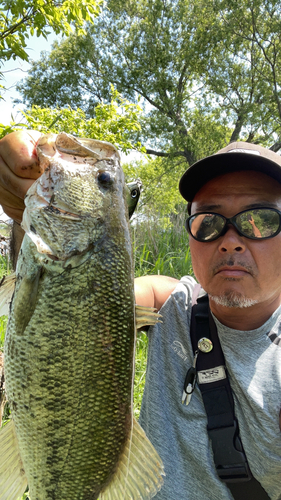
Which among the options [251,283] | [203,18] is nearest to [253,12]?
[203,18]

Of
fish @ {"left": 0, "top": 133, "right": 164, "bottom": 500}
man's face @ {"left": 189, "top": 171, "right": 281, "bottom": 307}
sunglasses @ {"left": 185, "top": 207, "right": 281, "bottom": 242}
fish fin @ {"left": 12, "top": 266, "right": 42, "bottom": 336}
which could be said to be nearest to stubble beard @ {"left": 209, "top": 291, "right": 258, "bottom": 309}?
man's face @ {"left": 189, "top": 171, "right": 281, "bottom": 307}

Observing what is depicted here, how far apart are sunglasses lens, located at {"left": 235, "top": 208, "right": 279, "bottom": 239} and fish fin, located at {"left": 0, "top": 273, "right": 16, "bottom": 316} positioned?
1.16 meters

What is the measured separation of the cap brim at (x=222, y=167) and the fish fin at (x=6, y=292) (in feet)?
3.80

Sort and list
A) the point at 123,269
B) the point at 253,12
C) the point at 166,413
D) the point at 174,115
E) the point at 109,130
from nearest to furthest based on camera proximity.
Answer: the point at 123,269, the point at 166,413, the point at 109,130, the point at 253,12, the point at 174,115

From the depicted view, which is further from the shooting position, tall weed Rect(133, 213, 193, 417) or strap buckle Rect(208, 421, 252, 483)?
tall weed Rect(133, 213, 193, 417)

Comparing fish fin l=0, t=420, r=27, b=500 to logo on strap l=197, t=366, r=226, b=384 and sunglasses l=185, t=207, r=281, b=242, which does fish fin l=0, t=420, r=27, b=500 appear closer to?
logo on strap l=197, t=366, r=226, b=384

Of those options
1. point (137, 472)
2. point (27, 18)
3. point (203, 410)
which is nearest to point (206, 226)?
point (203, 410)

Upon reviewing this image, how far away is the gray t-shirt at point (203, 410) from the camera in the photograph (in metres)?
1.63

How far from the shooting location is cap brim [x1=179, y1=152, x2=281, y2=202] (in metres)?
1.85

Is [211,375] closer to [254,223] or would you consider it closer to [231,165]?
[254,223]

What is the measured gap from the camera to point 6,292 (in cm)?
143

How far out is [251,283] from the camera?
1807 mm

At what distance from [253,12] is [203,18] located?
342 cm

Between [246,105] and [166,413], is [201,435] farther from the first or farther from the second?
[246,105]
